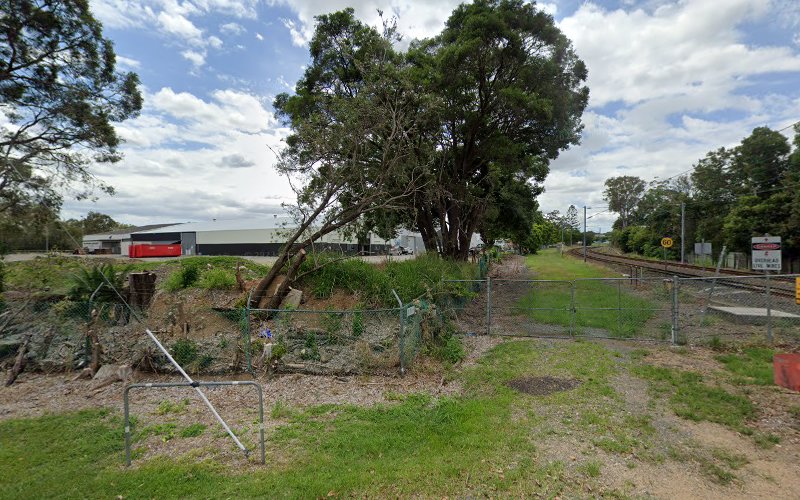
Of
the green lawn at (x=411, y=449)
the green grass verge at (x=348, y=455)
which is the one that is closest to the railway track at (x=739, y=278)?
the green lawn at (x=411, y=449)

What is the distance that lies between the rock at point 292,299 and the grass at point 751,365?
9.50 meters

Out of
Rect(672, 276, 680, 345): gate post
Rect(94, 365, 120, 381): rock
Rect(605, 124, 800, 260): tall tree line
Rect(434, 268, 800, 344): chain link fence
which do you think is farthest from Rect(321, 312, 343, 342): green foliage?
Rect(605, 124, 800, 260): tall tree line

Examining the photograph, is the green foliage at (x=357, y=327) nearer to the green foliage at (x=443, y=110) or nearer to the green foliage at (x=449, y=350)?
the green foliage at (x=449, y=350)

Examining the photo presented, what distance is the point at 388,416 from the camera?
5.93 metres

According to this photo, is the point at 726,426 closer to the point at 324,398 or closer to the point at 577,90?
the point at 324,398

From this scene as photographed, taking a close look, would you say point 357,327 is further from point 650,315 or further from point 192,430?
point 650,315

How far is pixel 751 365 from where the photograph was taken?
7.59 meters

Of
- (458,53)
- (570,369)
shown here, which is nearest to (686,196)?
(458,53)

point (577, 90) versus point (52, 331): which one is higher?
point (577, 90)

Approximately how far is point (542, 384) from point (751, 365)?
406 centimetres

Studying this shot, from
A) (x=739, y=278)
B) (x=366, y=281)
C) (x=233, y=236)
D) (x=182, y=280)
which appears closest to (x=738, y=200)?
(x=739, y=278)

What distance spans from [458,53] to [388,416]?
527 inches

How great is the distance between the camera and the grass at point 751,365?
6850mm

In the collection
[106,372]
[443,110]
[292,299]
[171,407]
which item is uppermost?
[443,110]
